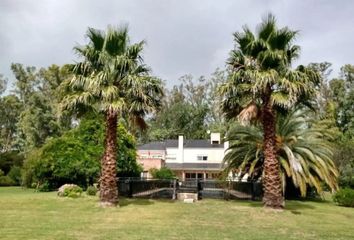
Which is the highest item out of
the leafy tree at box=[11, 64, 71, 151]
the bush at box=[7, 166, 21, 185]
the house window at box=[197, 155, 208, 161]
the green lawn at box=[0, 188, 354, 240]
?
the leafy tree at box=[11, 64, 71, 151]

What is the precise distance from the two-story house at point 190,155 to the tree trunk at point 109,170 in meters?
30.8

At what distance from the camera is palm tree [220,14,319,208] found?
1582cm

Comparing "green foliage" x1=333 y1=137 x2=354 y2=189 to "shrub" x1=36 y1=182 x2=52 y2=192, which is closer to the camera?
"shrub" x1=36 y1=182 x2=52 y2=192

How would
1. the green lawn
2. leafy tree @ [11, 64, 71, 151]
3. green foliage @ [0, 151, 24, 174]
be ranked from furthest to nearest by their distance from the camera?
1. leafy tree @ [11, 64, 71, 151]
2. green foliage @ [0, 151, 24, 174]
3. the green lawn

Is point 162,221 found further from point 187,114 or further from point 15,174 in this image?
point 187,114

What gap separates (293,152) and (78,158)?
1276 centimetres

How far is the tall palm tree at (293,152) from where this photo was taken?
19766mm

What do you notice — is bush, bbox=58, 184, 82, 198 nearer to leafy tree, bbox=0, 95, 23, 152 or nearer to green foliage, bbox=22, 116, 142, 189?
green foliage, bbox=22, 116, 142, 189

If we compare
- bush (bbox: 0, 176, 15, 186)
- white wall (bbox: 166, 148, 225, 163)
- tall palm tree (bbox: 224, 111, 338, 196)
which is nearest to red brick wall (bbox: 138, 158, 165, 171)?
white wall (bbox: 166, 148, 225, 163)

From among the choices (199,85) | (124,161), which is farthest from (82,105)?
(199,85)

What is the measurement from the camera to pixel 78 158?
24.7 m

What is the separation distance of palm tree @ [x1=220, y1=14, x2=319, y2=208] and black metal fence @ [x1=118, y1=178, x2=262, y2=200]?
182 inches

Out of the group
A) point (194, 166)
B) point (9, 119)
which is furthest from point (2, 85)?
point (194, 166)

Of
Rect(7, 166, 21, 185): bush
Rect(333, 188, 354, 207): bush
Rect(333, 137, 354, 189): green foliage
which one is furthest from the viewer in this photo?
Rect(7, 166, 21, 185): bush
